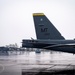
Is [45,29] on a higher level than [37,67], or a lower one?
higher

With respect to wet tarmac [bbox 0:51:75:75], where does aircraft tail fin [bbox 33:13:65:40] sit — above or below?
above

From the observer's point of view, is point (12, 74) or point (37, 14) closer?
point (12, 74)

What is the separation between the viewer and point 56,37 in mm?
23484

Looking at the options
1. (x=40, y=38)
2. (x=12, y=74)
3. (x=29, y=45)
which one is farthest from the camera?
(x=40, y=38)

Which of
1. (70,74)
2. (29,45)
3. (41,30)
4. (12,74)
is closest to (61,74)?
(70,74)

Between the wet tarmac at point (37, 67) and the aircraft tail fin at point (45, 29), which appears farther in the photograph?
the aircraft tail fin at point (45, 29)

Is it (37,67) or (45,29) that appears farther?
(45,29)

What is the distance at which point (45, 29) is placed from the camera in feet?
77.4

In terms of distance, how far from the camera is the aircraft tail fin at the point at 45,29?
2347 cm

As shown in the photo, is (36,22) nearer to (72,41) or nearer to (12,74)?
(72,41)

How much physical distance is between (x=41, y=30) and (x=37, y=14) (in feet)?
6.04

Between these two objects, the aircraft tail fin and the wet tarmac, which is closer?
the wet tarmac

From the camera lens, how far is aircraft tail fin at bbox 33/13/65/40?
924 inches

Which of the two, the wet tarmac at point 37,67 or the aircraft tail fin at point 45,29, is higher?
the aircraft tail fin at point 45,29
